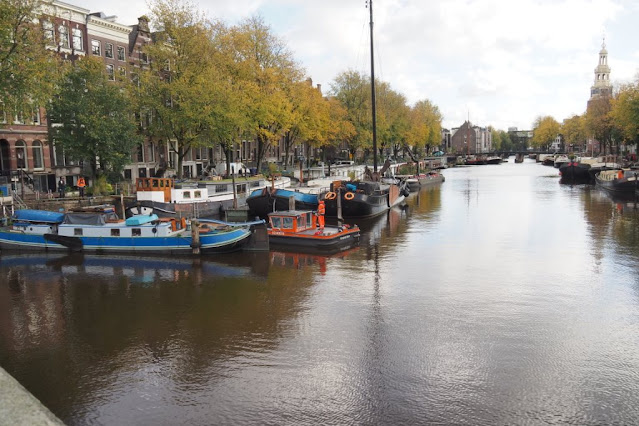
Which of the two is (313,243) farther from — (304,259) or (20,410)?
(20,410)

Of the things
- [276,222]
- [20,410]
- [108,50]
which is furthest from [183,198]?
[20,410]

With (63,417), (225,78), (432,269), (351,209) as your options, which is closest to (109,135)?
(225,78)

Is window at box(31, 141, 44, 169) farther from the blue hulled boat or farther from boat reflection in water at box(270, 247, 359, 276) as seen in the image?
boat reflection in water at box(270, 247, 359, 276)

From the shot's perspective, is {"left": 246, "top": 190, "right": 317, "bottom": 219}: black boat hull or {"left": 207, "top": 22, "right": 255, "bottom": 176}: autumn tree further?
{"left": 207, "top": 22, "right": 255, "bottom": 176}: autumn tree

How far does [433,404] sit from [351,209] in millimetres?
34678

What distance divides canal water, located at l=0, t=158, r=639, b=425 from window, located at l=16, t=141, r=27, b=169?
16649 millimetres

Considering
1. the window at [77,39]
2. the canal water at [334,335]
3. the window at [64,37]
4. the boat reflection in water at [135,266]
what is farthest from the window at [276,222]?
the window at [77,39]

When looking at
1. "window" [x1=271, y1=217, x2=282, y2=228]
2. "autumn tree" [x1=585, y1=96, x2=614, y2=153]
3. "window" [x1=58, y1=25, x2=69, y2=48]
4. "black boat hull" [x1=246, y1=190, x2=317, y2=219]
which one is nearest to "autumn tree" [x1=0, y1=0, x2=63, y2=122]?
"window" [x1=58, y1=25, x2=69, y2=48]

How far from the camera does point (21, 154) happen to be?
1869 inches

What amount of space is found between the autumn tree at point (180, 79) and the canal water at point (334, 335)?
2143 cm

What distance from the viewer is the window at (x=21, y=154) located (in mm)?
47156

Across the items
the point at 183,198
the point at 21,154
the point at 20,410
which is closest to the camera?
the point at 20,410

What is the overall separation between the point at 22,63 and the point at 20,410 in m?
30.6

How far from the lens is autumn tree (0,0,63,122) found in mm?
33438
